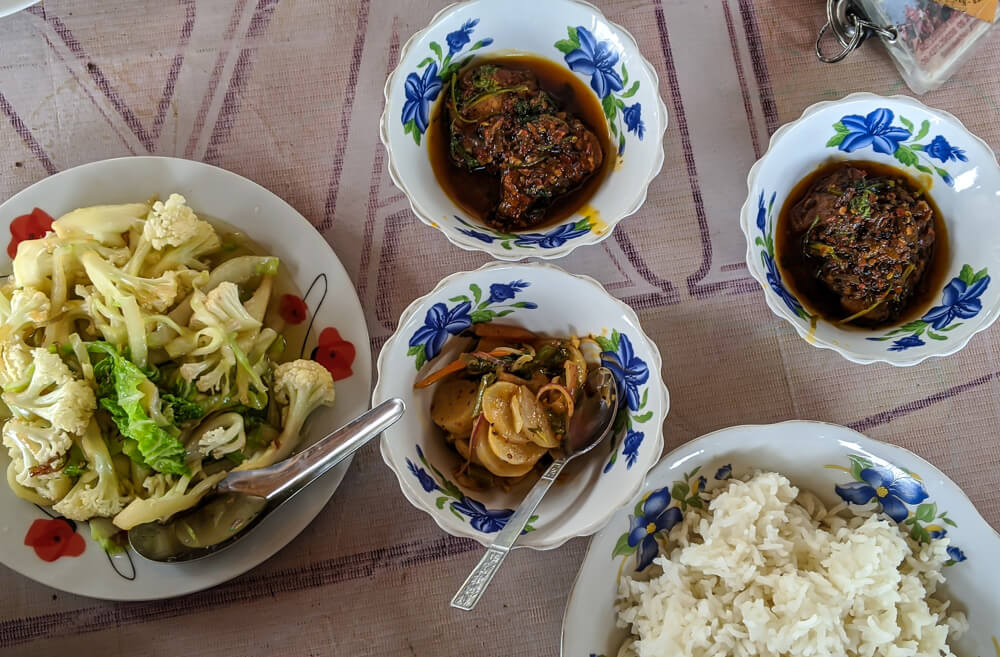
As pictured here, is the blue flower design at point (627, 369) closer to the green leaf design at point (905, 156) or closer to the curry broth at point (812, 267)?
the curry broth at point (812, 267)

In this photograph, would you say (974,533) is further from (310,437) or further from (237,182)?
(237,182)

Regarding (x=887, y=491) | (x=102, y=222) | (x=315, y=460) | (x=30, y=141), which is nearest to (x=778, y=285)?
(x=887, y=491)

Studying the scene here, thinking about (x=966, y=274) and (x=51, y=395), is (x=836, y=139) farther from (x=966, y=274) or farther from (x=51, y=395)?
(x=51, y=395)

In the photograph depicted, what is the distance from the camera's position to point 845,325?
66.8 inches

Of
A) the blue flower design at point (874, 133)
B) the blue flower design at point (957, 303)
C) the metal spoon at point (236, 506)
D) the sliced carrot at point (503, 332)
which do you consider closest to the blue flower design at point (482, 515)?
the metal spoon at point (236, 506)

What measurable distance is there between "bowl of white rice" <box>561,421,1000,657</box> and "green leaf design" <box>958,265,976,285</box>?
0.42m

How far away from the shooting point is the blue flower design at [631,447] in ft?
4.94

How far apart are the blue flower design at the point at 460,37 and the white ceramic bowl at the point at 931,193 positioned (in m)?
0.70

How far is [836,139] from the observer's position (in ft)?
5.61

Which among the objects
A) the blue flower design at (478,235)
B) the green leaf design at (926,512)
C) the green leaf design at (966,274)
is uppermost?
the blue flower design at (478,235)

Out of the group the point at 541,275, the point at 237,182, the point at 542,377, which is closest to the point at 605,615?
the point at 542,377

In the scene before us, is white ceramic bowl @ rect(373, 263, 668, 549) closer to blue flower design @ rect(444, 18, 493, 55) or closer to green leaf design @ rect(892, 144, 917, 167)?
blue flower design @ rect(444, 18, 493, 55)

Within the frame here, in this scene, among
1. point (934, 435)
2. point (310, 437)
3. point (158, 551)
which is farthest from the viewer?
point (934, 435)

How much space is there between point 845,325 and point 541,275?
0.74 m
